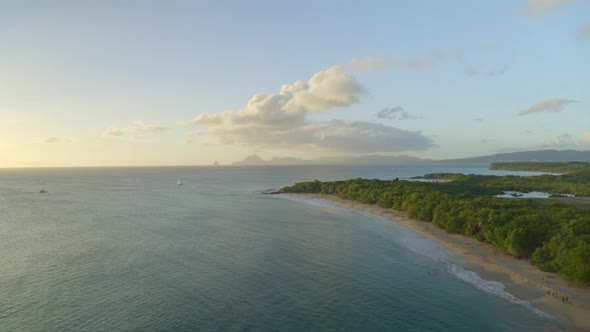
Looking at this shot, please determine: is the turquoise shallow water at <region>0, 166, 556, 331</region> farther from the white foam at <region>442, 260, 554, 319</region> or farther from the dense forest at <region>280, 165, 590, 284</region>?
the dense forest at <region>280, 165, 590, 284</region>

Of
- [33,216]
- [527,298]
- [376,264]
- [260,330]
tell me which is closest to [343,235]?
[376,264]

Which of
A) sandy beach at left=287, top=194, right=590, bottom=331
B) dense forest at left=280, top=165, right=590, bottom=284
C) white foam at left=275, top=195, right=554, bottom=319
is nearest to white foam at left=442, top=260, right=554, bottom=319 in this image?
white foam at left=275, top=195, right=554, bottom=319

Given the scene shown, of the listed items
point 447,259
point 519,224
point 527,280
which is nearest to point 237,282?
point 447,259

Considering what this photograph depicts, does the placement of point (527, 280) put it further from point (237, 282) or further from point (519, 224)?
point (237, 282)

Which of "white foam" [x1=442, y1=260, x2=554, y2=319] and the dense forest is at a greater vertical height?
the dense forest

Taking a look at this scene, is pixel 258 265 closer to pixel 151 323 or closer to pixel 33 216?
pixel 151 323

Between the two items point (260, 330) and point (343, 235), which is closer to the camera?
point (260, 330)
